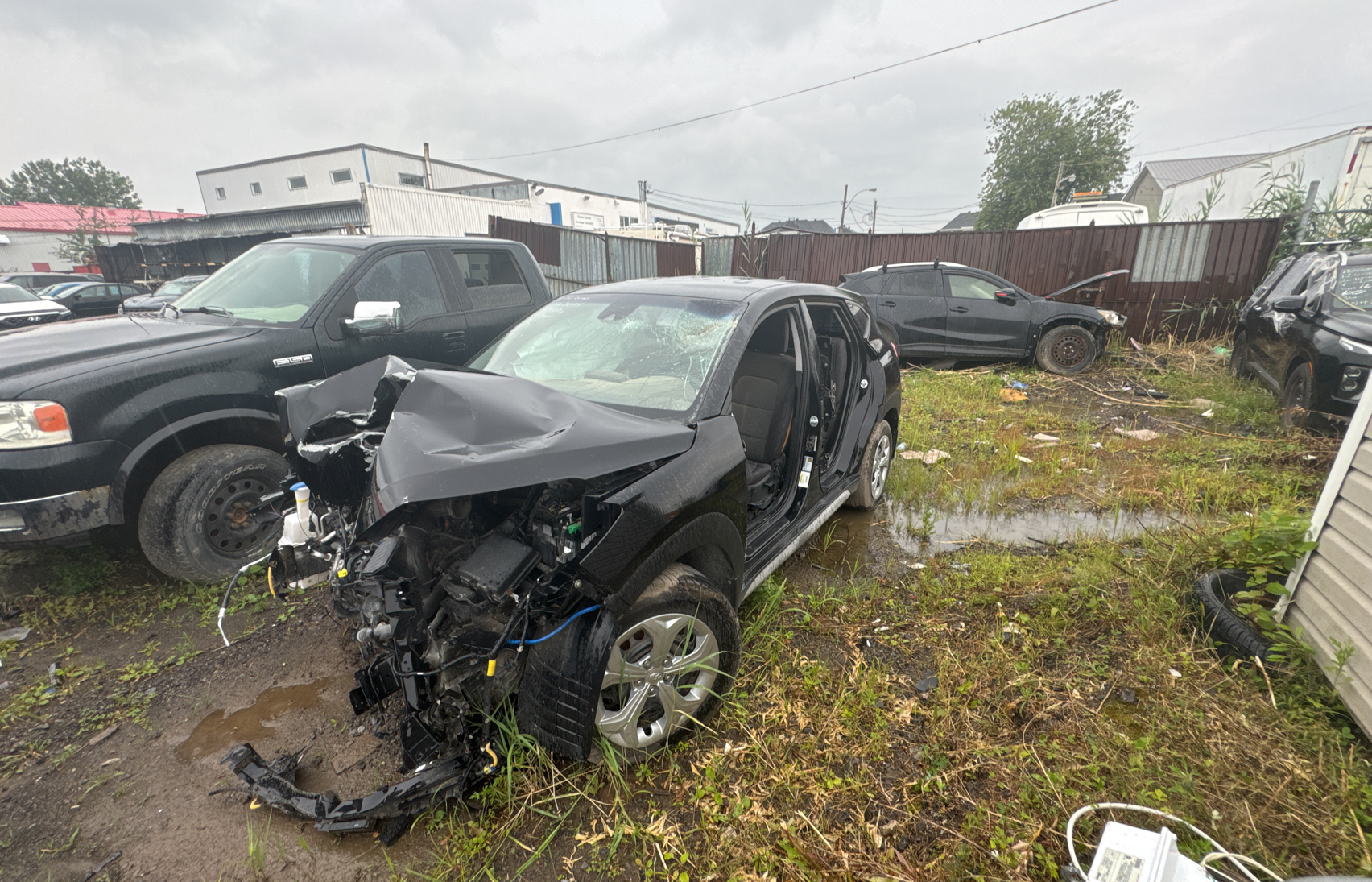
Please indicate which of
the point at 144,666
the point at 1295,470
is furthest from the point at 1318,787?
the point at 144,666

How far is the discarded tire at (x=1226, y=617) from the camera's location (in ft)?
7.97

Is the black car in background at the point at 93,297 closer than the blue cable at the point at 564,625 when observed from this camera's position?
No

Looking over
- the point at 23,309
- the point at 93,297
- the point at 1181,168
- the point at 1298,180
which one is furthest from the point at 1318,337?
the point at 1181,168

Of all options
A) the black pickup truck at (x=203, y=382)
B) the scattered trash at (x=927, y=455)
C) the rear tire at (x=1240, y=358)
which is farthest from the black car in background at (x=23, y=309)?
the rear tire at (x=1240, y=358)

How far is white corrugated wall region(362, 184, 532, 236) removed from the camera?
58.3ft

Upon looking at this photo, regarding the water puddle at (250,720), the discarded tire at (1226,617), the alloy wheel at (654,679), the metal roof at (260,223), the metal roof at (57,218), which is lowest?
the water puddle at (250,720)

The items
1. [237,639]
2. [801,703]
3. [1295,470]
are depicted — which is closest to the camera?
[801,703]

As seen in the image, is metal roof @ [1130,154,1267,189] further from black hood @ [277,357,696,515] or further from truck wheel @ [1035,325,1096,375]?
black hood @ [277,357,696,515]

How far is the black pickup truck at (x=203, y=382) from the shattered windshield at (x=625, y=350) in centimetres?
102

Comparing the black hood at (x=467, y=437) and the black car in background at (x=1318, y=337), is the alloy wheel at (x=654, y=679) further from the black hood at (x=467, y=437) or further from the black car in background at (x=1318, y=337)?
the black car in background at (x=1318, y=337)

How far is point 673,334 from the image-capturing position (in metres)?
2.64

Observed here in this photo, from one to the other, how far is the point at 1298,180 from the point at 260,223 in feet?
105

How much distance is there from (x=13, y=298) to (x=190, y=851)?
15.7m

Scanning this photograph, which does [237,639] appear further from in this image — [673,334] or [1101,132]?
[1101,132]
